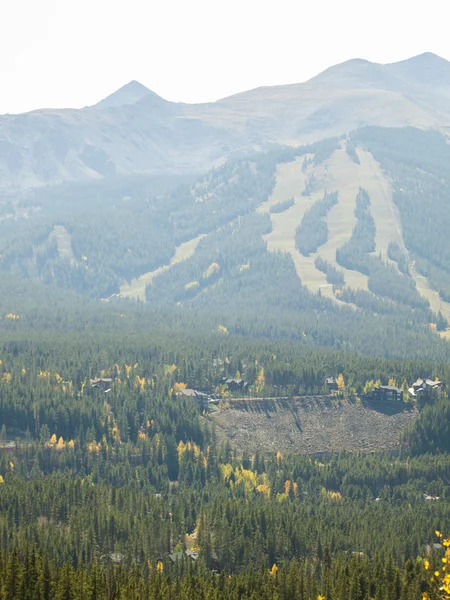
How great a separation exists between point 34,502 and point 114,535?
16198 mm

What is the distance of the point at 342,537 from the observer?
190 m

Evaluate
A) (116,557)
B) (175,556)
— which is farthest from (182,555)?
(116,557)

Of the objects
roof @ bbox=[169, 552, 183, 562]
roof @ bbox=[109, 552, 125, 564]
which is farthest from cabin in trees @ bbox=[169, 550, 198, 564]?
roof @ bbox=[109, 552, 125, 564]

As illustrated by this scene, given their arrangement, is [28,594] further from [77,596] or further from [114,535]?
[114,535]

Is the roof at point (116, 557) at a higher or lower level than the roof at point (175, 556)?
higher

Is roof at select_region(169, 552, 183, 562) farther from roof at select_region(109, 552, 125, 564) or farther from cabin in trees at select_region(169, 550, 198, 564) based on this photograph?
roof at select_region(109, 552, 125, 564)

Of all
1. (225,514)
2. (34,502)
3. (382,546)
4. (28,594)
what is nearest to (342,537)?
(382,546)

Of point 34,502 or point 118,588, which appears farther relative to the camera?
point 34,502

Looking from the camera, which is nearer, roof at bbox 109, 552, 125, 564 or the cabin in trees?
roof at bbox 109, 552, 125, 564

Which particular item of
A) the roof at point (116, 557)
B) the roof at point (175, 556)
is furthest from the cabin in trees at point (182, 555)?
the roof at point (116, 557)

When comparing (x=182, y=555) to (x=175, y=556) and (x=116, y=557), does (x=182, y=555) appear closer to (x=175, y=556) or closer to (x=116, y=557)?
(x=175, y=556)

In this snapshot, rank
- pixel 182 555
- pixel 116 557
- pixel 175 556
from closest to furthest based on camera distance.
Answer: pixel 116 557 → pixel 182 555 → pixel 175 556

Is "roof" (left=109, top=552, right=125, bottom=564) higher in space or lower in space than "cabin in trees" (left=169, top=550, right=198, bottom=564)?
higher

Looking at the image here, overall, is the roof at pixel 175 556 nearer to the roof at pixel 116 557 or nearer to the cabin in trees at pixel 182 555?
the cabin in trees at pixel 182 555
